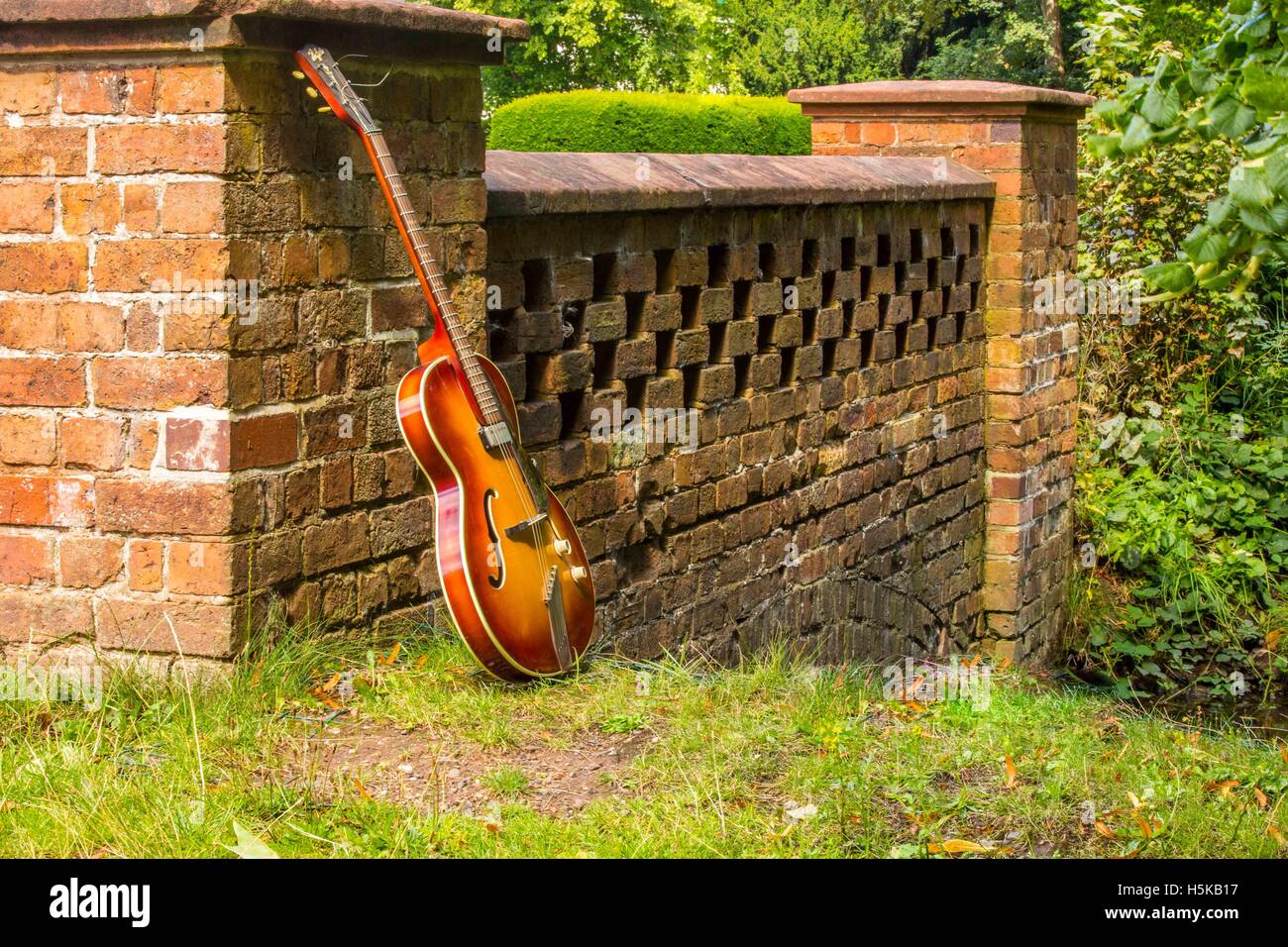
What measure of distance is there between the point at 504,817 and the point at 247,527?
916 mm

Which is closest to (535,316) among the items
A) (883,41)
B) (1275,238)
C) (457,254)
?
(457,254)

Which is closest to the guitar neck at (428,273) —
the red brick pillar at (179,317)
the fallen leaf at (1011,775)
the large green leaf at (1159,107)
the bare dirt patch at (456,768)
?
the red brick pillar at (179,317)

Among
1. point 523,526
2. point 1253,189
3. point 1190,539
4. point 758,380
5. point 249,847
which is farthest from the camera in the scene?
point 1190,539

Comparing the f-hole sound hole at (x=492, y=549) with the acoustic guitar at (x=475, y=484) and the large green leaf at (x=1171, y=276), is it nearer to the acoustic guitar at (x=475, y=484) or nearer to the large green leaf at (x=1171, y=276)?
the acoustic guitar at (x=475, y=484)

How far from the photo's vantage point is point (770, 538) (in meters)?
6.24

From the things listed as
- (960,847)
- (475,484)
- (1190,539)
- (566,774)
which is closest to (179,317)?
(475,484)

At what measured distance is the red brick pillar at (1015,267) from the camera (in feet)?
25.8

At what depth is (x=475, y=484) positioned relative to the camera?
13.2ft

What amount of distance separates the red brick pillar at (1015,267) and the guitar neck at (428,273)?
4241 millimetres

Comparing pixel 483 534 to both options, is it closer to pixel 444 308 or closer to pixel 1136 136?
pixel 444 308

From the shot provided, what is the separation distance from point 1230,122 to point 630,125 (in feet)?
45.3

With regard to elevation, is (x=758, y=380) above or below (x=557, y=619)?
above

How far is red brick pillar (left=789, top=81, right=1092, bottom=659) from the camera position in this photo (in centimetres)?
786

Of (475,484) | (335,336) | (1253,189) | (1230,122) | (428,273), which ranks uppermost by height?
(1230,122)
